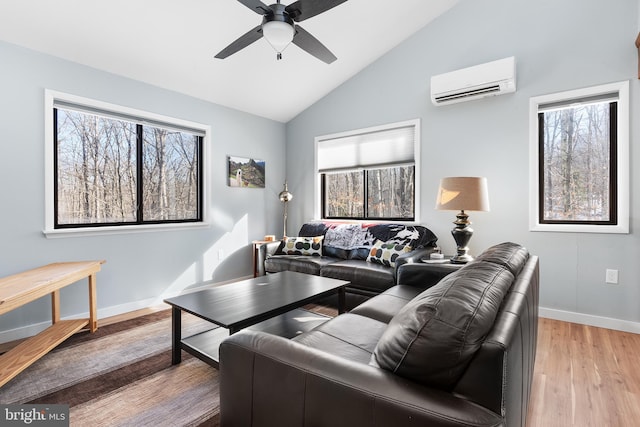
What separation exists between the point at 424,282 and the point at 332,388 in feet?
5.73

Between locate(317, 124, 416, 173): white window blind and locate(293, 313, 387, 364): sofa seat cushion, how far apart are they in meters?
2.57

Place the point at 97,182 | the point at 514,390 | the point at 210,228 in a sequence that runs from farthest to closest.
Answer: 1. the point at 210,228
2. the point at 97,182
3. the point at 514,390

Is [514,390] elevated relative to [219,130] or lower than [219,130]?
lower

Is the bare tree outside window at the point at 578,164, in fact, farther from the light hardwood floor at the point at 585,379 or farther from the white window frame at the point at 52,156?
the white window frame at the point at 52,156

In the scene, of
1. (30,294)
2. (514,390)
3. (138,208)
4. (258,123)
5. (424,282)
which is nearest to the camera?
(514,390)

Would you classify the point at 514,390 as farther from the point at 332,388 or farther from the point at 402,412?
the point at 332,388

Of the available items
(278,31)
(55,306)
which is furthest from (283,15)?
(55,306)

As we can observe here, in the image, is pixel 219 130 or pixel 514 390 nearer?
pixel 514 390

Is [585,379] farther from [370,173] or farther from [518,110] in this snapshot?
[370,173]

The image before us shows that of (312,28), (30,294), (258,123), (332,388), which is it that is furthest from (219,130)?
(332,388)

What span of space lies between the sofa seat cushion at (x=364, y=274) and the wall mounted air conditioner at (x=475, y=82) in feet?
6.32

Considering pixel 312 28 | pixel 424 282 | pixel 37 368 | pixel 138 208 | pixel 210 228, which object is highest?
pixel 312 28

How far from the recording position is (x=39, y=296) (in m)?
2.10

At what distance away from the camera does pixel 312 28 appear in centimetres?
326
